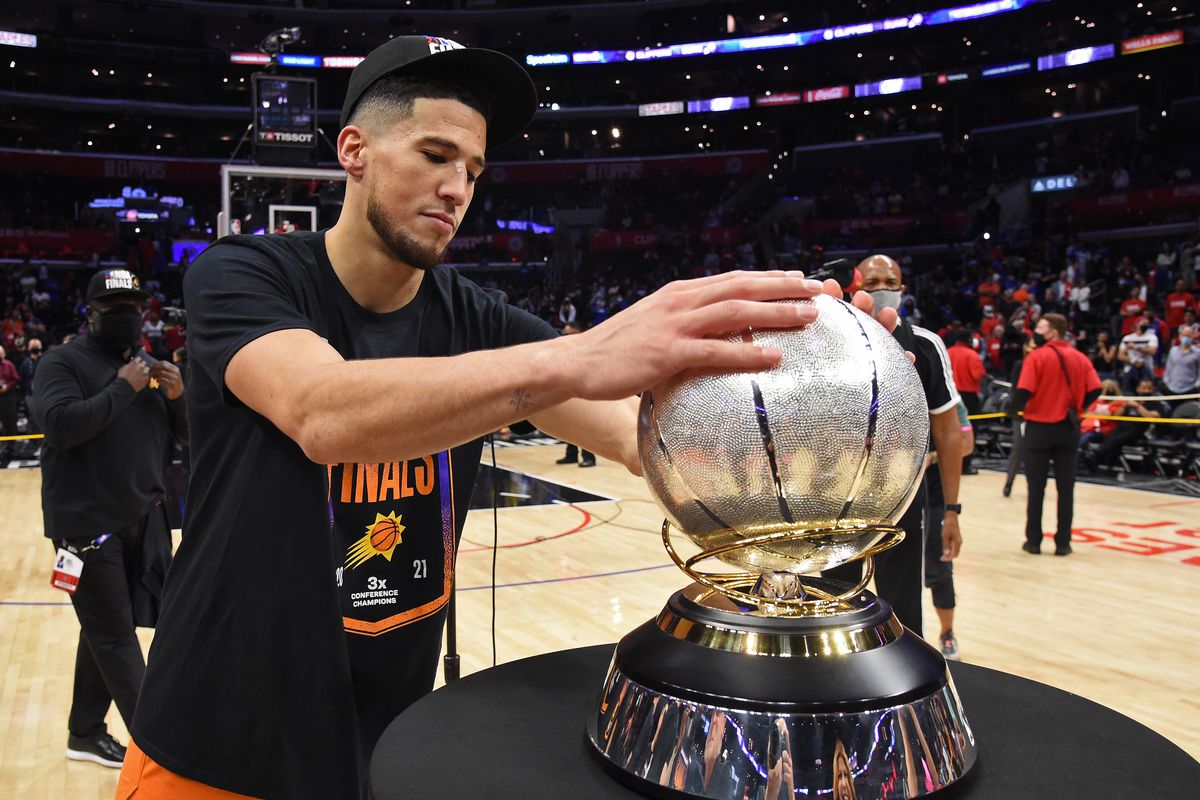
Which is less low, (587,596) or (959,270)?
(959,270)

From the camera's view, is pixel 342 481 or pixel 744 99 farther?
pixel 744 99

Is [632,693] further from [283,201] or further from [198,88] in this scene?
[198,88]

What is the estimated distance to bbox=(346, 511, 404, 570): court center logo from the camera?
148 cm

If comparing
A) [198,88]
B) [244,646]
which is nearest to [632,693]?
[244,646]

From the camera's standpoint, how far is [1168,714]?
437cm

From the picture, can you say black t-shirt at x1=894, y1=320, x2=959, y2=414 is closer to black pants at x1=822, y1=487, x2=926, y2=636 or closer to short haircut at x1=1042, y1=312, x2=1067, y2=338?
black pants at x1=822, y1=487, x2=926, y2=636

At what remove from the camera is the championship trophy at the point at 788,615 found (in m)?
0.88

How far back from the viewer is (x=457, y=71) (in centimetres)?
143

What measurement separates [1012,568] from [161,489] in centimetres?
590

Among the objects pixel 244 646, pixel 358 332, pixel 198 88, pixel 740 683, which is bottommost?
pixel 244 646

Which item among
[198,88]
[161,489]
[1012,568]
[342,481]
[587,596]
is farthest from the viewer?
[198,88]

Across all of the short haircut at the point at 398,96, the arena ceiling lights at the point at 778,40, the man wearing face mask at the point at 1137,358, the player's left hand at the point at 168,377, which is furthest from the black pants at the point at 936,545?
the arena ceiling lights at the point at 778,40

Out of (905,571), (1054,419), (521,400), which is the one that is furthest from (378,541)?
(1054,419)

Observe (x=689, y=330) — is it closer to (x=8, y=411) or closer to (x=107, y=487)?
(x=107, y=487)
